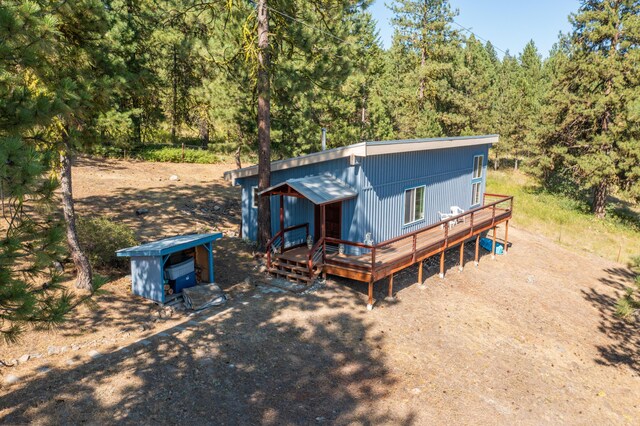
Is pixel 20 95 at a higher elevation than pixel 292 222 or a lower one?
higher

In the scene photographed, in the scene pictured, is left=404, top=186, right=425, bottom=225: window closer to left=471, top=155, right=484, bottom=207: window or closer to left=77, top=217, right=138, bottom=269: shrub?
left=471, top=155, right=484, bottom=207: window

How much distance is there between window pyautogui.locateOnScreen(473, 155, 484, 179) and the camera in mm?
21953

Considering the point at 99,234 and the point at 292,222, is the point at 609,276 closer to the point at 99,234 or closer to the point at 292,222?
the point at 292,222

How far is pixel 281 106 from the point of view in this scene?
2242 cm

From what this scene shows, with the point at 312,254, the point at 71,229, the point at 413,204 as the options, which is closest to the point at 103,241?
the point at 71,229

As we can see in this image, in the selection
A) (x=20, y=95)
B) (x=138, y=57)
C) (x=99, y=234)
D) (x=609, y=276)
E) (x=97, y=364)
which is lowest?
(x=609, y=276)

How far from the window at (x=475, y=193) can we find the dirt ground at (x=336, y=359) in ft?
18.6

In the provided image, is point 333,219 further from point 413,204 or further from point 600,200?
point 600,200

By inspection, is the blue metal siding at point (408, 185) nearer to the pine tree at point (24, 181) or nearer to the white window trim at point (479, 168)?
the white window trim at point (479, 168)

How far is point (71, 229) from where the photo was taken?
12266mm

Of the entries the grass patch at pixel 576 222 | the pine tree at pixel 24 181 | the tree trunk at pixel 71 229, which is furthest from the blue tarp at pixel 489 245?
the pine tree at pixel 24 181

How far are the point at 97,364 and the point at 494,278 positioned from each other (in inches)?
579

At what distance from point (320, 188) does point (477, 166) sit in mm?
11204

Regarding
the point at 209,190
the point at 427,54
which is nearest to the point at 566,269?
the point at 209,190
